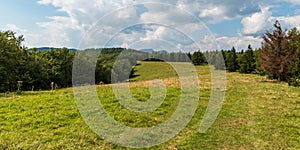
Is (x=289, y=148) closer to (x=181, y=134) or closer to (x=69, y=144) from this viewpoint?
(x=181, y=134)

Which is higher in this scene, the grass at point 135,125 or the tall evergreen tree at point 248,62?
the tall evergreen tree at point 248,62

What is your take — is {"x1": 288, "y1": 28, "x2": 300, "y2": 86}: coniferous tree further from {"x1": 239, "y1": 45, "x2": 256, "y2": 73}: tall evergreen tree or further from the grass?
→ {"x1": 239, "y1": 45, "x2": 256, "y2": 73}: tall evergreen tree

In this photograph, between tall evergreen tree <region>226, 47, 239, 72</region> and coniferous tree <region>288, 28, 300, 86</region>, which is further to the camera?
tall evergreen tree <region>226, 47, 239, 72</region>

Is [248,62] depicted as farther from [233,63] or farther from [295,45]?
[295,45]

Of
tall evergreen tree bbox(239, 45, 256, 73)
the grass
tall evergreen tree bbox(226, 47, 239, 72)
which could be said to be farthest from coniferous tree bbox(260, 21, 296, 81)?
tall evergreen tree bbox(226, 47, 239, 72)

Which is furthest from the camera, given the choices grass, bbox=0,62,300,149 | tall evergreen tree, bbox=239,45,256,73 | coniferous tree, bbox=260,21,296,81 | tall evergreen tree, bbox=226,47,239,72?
tall evergreen tree, bbox=226,47,239,72

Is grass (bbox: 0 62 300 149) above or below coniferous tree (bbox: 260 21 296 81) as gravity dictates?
below

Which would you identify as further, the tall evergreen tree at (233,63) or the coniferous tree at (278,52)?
the tall evergreen tree at (233,63)

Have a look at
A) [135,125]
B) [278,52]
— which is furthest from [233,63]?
[135,125]

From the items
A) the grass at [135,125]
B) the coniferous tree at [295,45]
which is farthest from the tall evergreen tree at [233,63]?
the grass at [135,125]

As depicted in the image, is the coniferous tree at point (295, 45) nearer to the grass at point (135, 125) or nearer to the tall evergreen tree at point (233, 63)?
the grass at point (135, 125)

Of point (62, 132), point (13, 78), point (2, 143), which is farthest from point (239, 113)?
point (13, 78)

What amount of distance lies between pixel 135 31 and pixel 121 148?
560 centimetres

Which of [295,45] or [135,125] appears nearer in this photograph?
[135,125]
